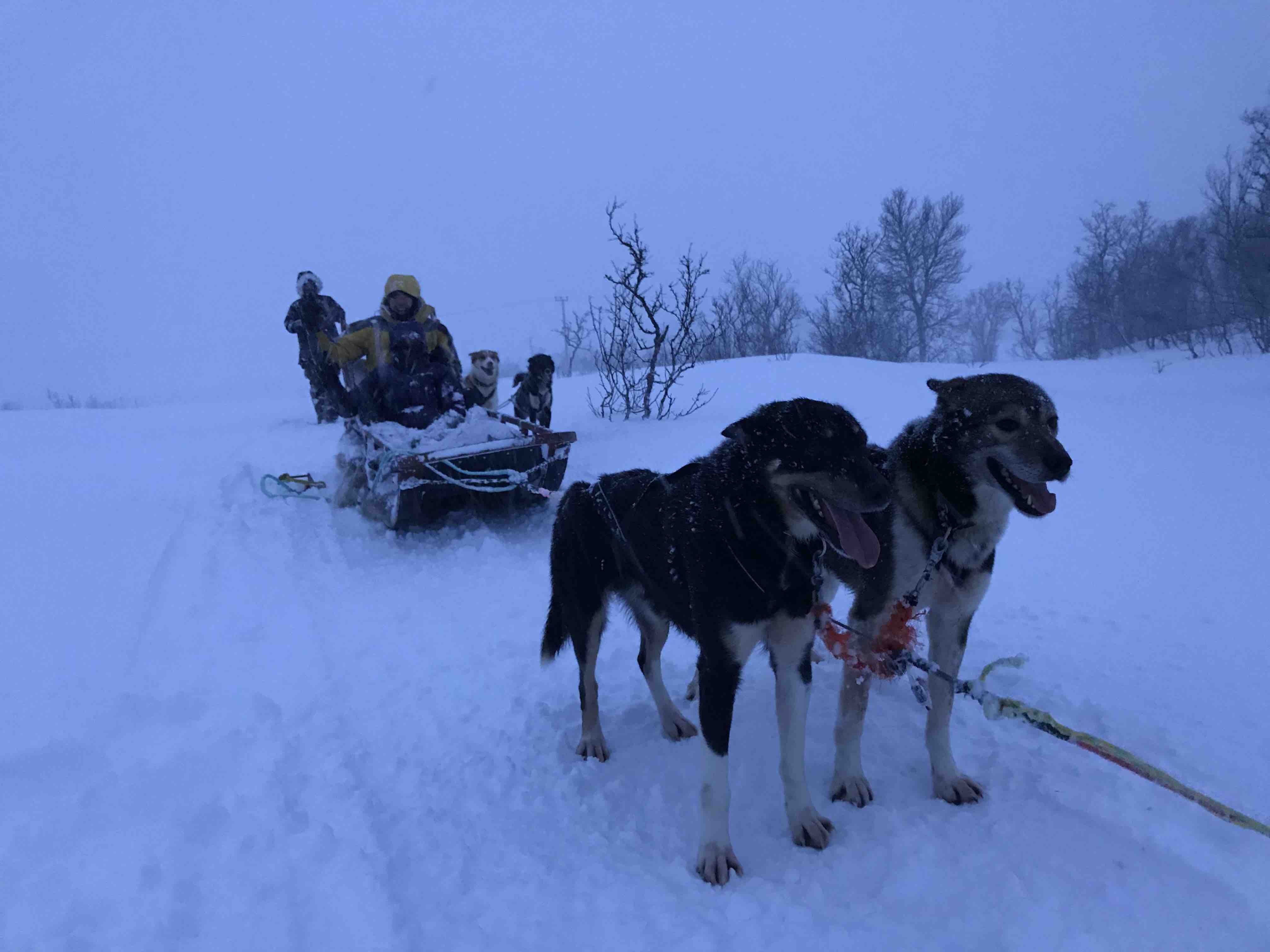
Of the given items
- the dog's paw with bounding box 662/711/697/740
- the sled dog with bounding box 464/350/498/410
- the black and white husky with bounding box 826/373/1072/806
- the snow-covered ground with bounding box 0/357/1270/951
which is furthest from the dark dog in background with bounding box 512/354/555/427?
the black and white husky with bounding box 826/373/1072/806

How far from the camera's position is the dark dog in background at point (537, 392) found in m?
8.41

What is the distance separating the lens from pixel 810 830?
84.7 inches

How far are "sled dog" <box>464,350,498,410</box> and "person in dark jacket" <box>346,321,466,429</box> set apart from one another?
1363mm

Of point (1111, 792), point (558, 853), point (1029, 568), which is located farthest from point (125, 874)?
point (1029, 568)

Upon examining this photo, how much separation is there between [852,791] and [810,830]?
0.28 metres

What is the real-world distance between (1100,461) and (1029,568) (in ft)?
9.14

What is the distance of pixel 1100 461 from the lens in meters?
6.47

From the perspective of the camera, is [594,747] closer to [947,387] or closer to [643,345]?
[947,387]

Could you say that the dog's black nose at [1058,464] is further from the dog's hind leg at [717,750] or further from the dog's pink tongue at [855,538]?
the dog's hind leg at [717,750]

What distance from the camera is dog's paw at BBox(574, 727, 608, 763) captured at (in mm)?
2727

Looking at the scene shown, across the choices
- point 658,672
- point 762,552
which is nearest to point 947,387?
point 762,552

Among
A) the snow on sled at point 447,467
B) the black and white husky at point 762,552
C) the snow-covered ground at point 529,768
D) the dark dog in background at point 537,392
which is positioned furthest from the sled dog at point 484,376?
the black and white husky at point 762,552

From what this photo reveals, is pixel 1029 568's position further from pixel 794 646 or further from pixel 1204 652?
pixel 794 646

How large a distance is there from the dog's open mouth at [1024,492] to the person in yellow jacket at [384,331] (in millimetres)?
5841
